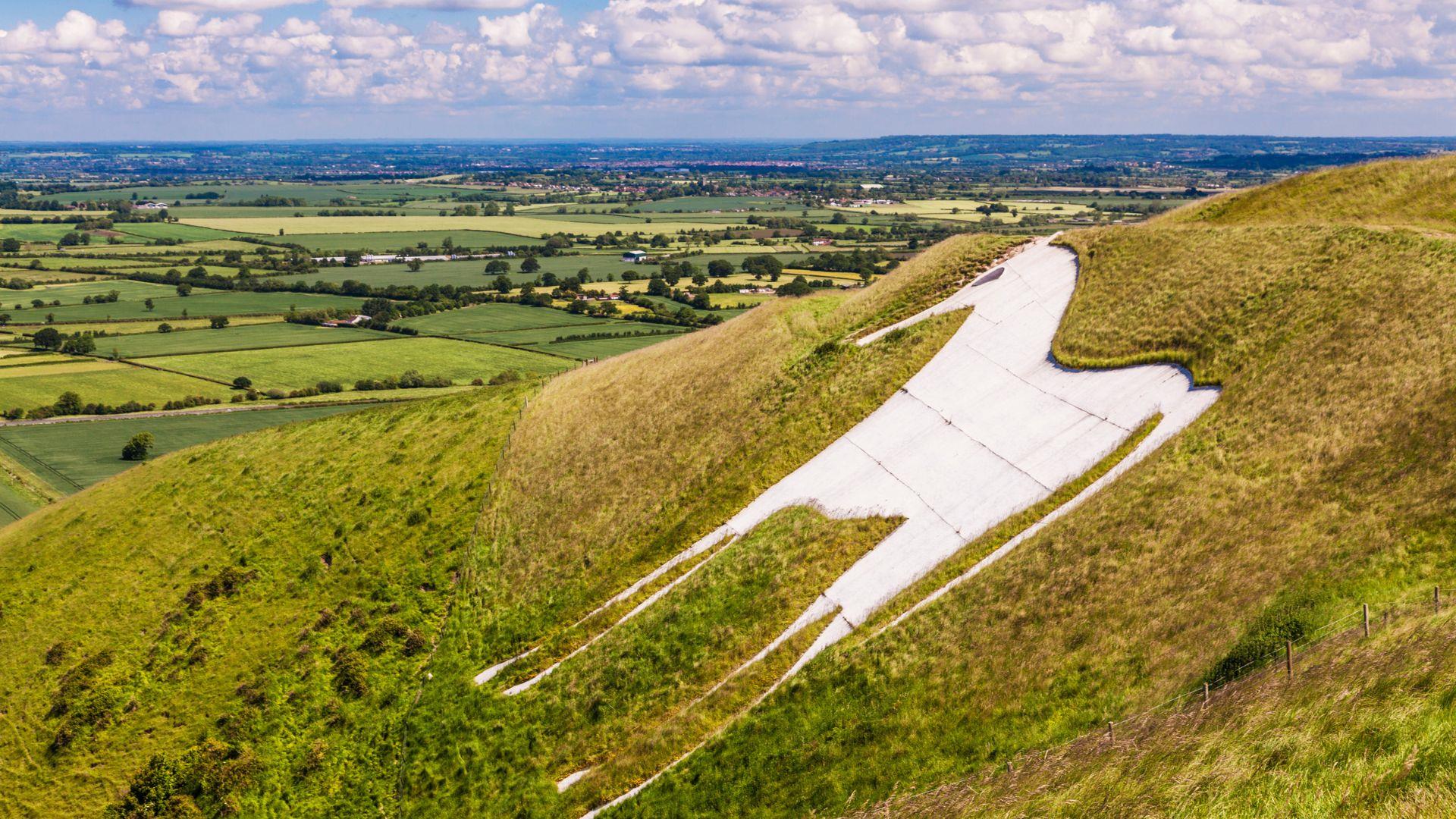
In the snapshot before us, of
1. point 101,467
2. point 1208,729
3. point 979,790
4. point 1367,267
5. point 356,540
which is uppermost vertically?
point 1367,267

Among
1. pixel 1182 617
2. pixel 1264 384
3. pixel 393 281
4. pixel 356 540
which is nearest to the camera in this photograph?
pixel 1182 617

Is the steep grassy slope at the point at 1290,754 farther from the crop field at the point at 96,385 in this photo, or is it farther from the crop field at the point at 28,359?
the crop field at the point at 28,359

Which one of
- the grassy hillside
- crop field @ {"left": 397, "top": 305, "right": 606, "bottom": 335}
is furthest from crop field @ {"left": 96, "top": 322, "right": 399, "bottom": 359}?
the grassy hillside

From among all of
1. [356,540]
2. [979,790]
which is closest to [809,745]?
[979,790]

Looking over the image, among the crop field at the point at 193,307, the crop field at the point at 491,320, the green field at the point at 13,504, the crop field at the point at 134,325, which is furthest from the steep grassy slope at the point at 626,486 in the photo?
the crop field at the point at 193,307

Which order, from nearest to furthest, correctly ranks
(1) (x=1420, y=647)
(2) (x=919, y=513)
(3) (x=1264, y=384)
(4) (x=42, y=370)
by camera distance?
(1) (x=1420, y=647) → (3) (x=1264, y=384) → (2) (x=919, y=513) → (4) (x=42, y=370)

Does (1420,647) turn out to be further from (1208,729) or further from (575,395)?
(575,395)

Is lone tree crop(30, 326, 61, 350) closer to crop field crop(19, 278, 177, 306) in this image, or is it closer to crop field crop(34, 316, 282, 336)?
crop field crop(34, 316, 282, 336)
